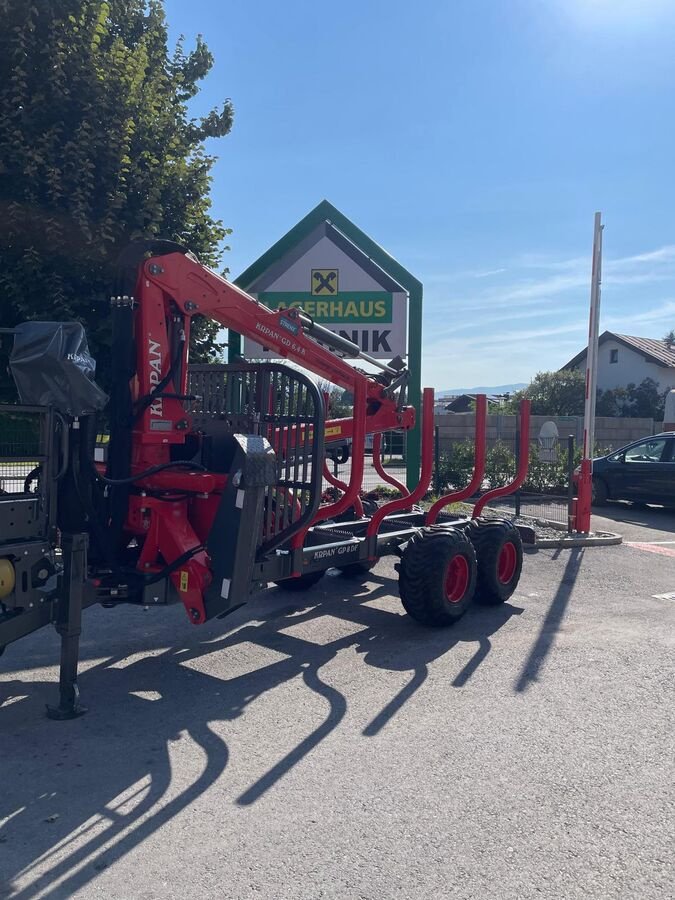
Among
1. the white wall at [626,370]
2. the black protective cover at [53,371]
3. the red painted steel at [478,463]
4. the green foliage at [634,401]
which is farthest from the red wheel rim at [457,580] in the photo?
the white wall at [626,370]

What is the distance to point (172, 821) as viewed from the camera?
142 inches

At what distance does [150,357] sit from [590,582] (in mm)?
5664

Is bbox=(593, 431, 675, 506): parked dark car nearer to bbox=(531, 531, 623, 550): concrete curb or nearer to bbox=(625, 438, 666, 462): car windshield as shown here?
bbox=(625, 438, 666, 462): car windshield

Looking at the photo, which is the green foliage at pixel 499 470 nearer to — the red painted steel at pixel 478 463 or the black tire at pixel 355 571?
the black tire at pixel 355 571

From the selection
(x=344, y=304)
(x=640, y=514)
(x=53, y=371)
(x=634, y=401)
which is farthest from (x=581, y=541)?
(x=634, y=401)

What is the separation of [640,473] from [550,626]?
9215mm

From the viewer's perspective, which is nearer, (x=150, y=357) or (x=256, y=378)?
(x=150, y=357)

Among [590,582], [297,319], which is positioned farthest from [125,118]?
[590,582]

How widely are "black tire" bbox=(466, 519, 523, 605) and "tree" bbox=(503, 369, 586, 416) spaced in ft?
106

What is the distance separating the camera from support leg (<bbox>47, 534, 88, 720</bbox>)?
482 centimetres

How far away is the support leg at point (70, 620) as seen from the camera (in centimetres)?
482

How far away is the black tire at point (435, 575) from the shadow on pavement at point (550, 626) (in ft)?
2.43

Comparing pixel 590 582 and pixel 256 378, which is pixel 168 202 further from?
pixel 590 582

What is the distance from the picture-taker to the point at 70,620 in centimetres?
481
